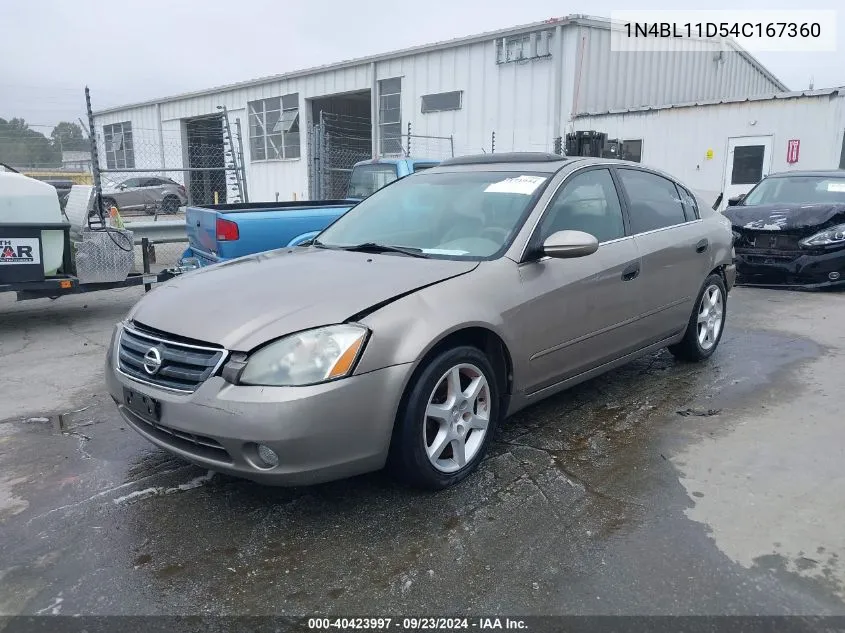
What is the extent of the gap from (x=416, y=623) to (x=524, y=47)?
52.1ft

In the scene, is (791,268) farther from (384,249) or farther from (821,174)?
(384,249)

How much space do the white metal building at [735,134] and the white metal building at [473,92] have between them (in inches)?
50.2

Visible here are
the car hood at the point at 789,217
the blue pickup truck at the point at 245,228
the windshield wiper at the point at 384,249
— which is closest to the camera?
the windshield wiper at the point at 384,249

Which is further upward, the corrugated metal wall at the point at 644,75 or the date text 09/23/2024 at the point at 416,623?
the corrugated metal wall at the point at 644,75

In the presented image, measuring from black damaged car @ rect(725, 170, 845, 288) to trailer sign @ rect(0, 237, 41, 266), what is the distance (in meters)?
7.88

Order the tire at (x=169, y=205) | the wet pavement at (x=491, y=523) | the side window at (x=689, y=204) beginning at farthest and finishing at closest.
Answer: the tire at (x=169, y=205), the side window at (x=689, y=204), the wet pavement at (x=491, y=523)

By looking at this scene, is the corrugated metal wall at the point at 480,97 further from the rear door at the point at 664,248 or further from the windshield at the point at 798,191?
the rear door at the point at 664,248

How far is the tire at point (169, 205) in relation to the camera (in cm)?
2405

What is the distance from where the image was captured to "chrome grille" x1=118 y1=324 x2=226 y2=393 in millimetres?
2803

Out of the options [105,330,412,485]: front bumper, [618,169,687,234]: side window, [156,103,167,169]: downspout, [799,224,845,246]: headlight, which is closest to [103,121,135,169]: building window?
[156,103,167,169]: downspout

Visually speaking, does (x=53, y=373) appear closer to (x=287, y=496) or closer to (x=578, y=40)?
(x=287, y=496)

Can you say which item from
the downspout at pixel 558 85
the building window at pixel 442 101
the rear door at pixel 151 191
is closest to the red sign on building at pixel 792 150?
the downspout at pixel 558 85

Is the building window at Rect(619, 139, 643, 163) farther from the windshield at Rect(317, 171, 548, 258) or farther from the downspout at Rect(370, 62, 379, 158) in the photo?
the windshield at Rect(317, 171, 548, 258)

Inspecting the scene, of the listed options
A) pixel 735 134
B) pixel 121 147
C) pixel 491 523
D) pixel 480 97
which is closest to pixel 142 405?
pixel 491 523
